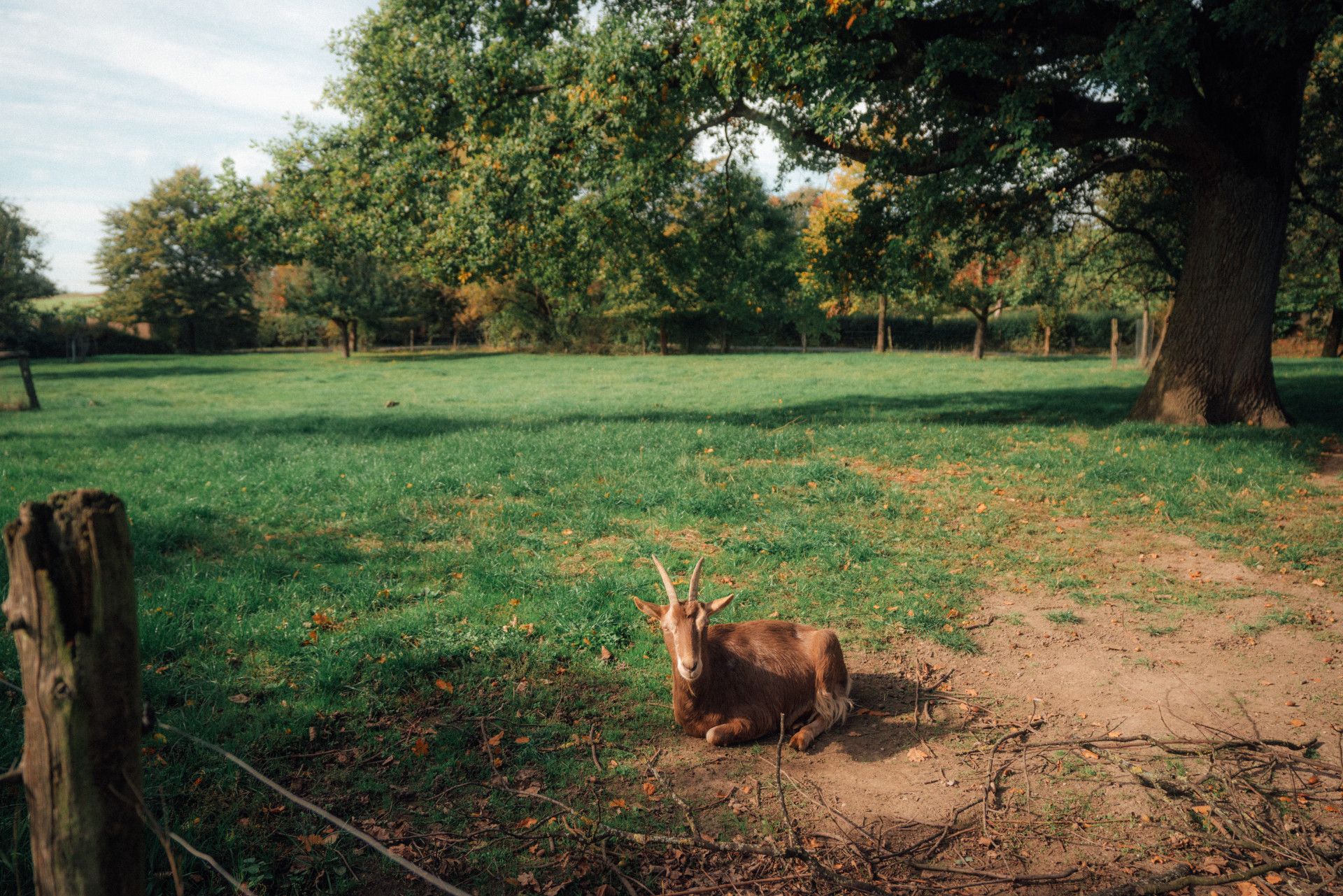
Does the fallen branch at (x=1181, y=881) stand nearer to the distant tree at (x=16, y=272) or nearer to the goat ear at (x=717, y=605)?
the goat ear at (x=717, y=605)

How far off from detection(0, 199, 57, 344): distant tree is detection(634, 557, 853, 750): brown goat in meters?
43.7

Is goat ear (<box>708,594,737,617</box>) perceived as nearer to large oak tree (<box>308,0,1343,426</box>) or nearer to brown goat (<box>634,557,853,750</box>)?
brown goat (<box>634,557,853,750</box>)

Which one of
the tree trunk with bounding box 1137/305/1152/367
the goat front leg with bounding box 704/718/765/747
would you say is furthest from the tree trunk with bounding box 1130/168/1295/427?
the tree trunk with bounding box 1137/305/1152/367

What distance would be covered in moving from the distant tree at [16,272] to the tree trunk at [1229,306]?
45563mm

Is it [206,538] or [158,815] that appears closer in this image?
[158,815]

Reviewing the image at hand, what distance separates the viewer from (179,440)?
564 inches

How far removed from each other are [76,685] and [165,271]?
64.4 metres

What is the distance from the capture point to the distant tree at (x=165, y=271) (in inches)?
2121

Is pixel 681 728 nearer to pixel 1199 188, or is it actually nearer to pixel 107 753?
pixel 107 753

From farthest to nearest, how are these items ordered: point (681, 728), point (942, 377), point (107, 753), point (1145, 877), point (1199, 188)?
point (942, 377) < point (1199, 188) < point (681, 728) < point (1145, 877) < point (107, 753)

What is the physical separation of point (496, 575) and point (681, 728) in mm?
3040

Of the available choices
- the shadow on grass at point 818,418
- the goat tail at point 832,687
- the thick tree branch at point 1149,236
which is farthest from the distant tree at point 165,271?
the goat tail at point 832,687

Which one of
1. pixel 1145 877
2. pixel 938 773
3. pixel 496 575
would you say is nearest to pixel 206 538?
pixel 496 575

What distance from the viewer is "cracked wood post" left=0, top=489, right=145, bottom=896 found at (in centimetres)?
207
